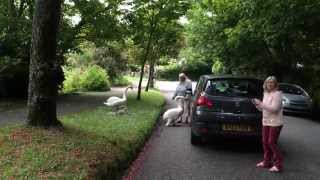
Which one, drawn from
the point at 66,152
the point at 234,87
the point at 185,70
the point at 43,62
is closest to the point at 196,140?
the point at 234,87

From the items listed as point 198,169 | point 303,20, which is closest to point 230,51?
point 303,20

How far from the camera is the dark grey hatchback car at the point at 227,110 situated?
1153 cm

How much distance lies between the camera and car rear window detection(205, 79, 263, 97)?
39.0ft

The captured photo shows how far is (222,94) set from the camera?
38.9 feet

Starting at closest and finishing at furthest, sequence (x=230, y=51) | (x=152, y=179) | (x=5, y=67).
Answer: (x=152, y=179) → (x=5, y=67) → (x=230, y=51)

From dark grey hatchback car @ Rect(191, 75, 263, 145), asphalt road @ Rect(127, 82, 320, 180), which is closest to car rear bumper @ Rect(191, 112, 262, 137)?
dark grey hatchback car @ Rect(191, 75, 263, 145)

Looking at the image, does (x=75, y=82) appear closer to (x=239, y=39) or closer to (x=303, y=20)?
(x=239, y=39)

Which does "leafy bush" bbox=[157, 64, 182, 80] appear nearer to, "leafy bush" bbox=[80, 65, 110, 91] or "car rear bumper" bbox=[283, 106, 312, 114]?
"leafy bush" bbox=[80, 65, 110, 91]

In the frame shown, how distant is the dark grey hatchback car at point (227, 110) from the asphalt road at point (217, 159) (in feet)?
1.66

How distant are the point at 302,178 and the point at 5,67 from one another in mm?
15904

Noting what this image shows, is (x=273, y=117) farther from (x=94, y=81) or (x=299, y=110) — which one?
(x=94, y=81)

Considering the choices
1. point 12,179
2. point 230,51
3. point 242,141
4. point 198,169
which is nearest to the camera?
point 12,179

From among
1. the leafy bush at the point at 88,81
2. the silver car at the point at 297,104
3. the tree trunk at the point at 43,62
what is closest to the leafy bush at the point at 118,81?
the leafy bush at the point at 88,81

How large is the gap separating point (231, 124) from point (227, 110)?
317mm
